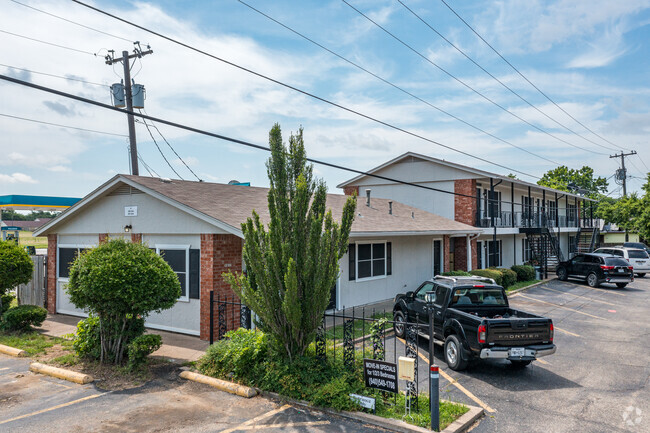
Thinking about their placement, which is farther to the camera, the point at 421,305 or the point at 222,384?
the point at 421,305

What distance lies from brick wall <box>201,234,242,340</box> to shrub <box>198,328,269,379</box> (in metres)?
2.30

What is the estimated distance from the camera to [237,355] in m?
8.33

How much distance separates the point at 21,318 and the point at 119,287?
19.1 feet

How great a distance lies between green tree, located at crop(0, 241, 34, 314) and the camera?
40.9 feet

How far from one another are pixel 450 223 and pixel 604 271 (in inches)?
336

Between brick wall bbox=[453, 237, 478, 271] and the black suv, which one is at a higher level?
brick wall bbox=[453, 237, 478, 271]

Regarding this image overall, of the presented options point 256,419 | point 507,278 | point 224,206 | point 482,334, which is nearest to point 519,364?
point 482,334

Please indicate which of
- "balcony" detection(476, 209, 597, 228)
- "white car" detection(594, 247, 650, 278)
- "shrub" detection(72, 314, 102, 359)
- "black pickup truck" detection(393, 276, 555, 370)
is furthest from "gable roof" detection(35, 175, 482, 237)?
"white car" detection(594, 247, 650, 278)

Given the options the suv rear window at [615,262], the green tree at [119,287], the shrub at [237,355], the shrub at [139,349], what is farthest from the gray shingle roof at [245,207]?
the suv rear window at [615,262]

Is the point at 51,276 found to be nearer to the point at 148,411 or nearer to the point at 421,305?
the point at 148,411

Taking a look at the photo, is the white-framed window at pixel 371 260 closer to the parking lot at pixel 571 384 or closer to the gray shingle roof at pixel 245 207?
the gray shingle roof at pixel 245 207

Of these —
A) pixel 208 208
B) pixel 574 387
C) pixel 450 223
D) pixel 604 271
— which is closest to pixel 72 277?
pixel 208 208

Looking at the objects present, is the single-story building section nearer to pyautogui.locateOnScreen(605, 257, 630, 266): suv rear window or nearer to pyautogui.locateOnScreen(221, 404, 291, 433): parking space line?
pyautogui.locateOnScreen(221, 404, 291, 433): parking space line

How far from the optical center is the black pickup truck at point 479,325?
28.4 ft
